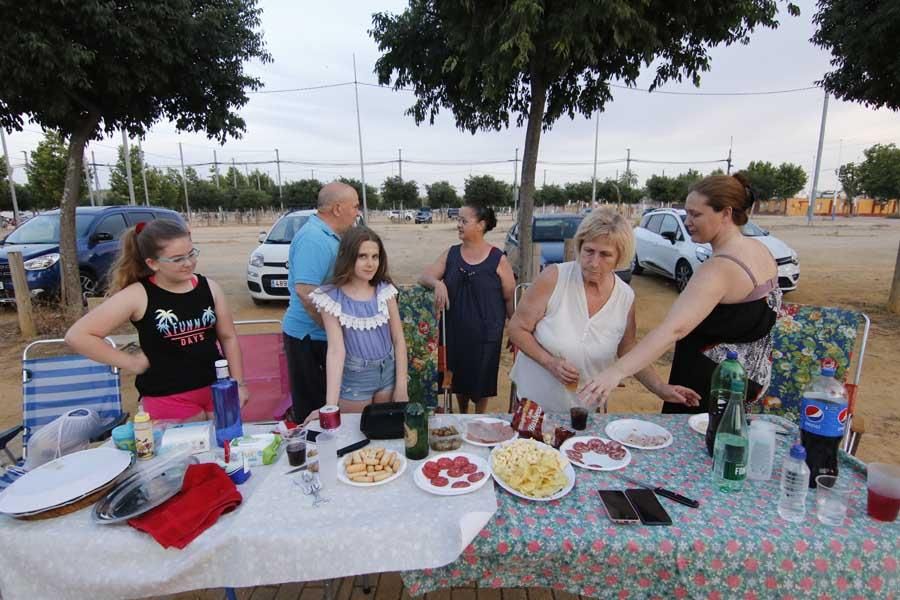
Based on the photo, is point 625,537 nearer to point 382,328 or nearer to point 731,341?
point 731,341

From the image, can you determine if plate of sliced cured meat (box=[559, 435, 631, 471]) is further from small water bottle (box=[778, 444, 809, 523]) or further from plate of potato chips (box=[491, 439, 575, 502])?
small water bottle (box=[778, 444, 809, 523])

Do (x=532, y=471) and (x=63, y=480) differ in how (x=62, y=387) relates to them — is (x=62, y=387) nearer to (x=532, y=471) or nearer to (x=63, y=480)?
(x=63, y=480)

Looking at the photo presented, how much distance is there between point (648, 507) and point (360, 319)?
4.77 ft

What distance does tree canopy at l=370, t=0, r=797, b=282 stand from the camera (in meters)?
3.99

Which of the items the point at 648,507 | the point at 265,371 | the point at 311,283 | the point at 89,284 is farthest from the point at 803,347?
the point at 89,284

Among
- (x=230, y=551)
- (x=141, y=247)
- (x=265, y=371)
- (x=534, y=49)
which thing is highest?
(x=534, y=49)

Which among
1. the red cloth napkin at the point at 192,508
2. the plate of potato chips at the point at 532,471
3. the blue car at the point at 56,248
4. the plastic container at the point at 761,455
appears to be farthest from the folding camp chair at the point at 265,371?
the blue car at the point at 56,248

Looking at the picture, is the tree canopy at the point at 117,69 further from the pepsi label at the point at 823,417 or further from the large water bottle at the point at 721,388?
the pepsi label at the point at 823,417

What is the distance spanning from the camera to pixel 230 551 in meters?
1.21

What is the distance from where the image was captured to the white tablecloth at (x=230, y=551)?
46.8 inches

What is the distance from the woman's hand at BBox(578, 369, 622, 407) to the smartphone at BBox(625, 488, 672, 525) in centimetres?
37

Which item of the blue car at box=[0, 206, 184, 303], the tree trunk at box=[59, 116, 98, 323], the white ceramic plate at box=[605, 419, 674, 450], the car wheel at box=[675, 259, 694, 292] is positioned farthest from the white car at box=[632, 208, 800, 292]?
the blue car at box=[0, 206, 184, 303]

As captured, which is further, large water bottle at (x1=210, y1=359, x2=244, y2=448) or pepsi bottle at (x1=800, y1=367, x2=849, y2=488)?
large water bottle at (x1=210, y1=359, x2=244, y2=448)

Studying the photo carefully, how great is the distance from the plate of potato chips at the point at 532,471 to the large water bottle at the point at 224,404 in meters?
0.97
